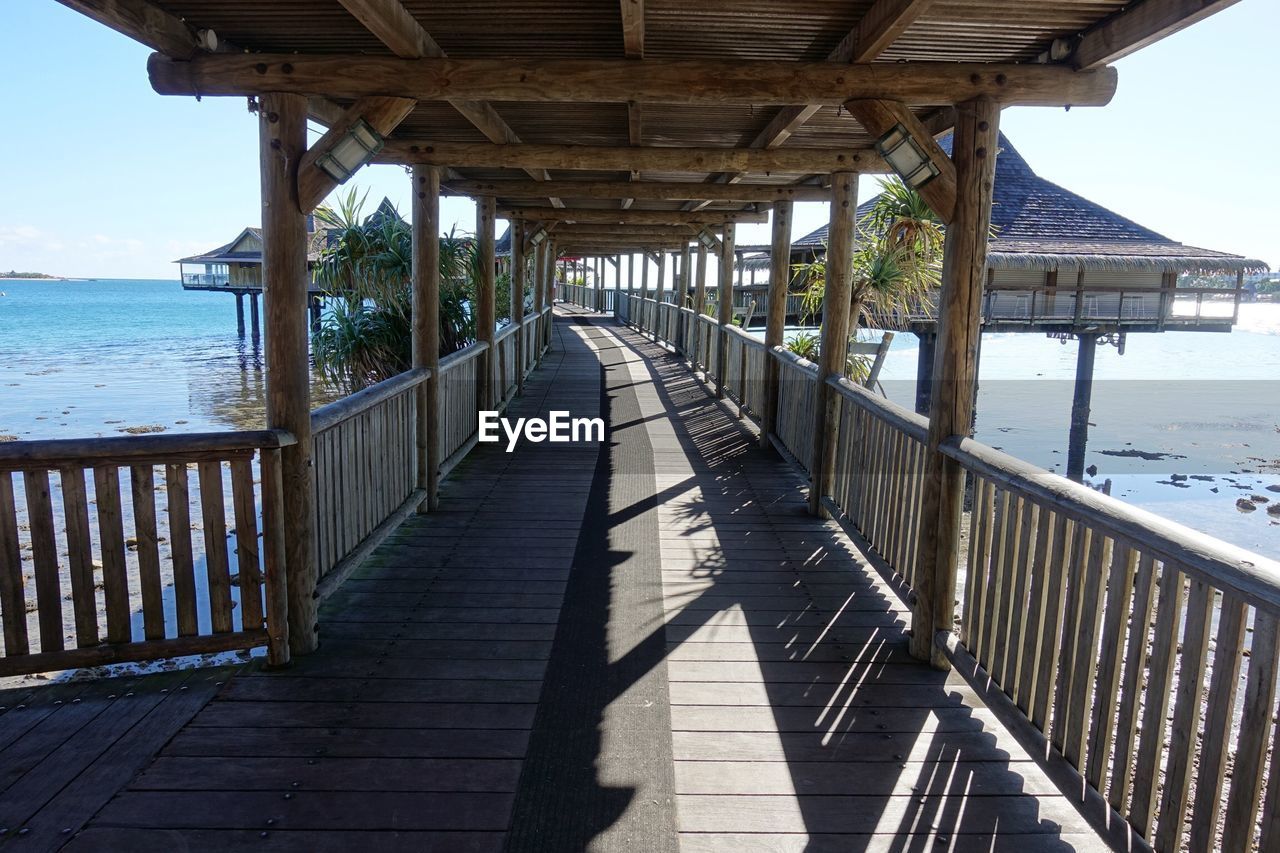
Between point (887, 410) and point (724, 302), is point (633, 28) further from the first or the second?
point (724, 302)

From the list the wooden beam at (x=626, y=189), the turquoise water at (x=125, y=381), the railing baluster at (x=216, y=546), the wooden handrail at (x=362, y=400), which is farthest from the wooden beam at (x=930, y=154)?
the turquoise water at (x=125, y=381)

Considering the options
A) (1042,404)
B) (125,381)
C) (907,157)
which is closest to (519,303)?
(907,157)

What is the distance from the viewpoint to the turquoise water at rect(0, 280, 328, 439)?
17.6 metres

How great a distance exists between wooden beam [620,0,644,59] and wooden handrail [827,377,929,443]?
2.00 m

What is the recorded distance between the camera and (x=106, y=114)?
114812 millimetres

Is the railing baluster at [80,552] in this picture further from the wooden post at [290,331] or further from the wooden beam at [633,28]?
the wooden beam at [633,28]

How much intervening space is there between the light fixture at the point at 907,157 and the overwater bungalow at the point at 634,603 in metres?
0.03

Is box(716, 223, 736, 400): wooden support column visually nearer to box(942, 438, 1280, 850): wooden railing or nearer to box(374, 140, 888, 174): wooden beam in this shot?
box(374, 140, 888, 174): wooden beam

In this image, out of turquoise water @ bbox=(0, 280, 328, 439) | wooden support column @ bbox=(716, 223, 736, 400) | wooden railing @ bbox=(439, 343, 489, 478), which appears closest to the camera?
wooden railing @ bbox=(439, 343, 489, 478)

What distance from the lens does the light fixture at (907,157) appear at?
3.59 m

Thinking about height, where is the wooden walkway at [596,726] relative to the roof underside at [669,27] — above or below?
below

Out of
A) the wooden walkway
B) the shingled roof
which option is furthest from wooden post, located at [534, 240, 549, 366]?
the wooden walkway

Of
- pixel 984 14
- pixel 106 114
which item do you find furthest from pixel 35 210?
pixel 984 14

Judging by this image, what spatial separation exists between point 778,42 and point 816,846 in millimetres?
3102
